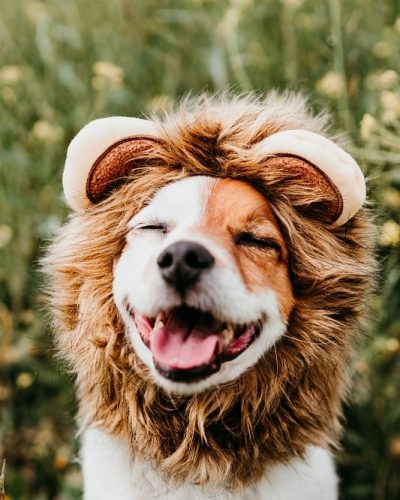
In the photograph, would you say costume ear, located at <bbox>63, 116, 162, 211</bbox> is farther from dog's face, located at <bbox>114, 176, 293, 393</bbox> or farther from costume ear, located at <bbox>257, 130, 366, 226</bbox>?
costume ear, located at <bbox>257, 130, 366, 226</bbox>

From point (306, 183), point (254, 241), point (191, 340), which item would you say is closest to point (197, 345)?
point (191, 340)

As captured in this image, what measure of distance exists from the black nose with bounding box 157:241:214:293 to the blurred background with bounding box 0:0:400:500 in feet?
2.71

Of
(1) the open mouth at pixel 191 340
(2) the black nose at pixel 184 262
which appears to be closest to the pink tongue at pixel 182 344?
(1) the open mouth at pixel 191 340

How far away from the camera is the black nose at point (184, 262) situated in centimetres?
117

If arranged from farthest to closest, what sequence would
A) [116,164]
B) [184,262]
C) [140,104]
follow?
[140,104] < [116,164] < [184,262]

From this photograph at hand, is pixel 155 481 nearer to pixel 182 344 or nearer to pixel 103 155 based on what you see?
pixel 182 344

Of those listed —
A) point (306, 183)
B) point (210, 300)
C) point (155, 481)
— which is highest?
point (306, 183)

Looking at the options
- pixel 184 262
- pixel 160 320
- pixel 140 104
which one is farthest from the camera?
pixel 140 104

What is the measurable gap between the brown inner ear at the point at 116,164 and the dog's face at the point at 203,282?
0.35ft

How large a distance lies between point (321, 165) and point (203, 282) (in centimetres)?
36

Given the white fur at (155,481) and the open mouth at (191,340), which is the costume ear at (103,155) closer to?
the open mouth at (191,340)

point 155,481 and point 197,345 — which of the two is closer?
point 197,345

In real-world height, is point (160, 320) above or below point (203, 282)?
below

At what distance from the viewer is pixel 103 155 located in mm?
1397
